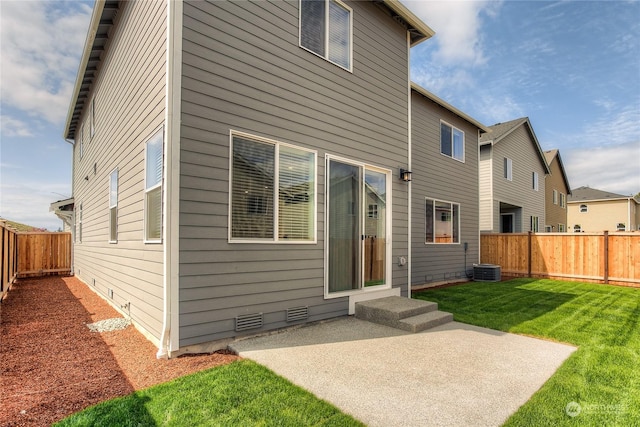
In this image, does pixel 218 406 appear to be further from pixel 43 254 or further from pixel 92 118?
pixel 43 254

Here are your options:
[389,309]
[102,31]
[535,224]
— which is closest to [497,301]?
[389,309]

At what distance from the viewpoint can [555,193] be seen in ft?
71.3

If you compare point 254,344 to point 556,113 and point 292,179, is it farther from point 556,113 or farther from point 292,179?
point 556,113

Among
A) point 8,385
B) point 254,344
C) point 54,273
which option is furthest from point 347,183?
point 54,273

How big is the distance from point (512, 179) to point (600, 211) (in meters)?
22.3

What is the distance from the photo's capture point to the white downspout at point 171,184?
3.48 metres

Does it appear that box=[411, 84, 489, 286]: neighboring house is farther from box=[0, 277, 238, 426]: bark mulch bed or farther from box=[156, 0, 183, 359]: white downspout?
box=[0, 277, 238, 426]: bark mulch bed

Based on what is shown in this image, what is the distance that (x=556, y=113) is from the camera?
17.8 meters

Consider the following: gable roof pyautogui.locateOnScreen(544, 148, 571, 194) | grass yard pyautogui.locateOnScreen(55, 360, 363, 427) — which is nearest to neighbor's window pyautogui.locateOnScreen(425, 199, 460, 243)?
grass yard pyautogui.locateOnScreen(55, 360, 363, 427)

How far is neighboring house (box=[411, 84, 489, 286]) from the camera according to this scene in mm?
8914

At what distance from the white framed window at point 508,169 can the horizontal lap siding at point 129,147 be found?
15397 mm

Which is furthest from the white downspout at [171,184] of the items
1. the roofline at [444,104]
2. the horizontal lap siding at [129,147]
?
the roofline at [444,104]

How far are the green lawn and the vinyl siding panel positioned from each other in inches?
233

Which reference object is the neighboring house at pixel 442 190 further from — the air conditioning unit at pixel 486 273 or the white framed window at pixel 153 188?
the white framed window at pixel 153 188
